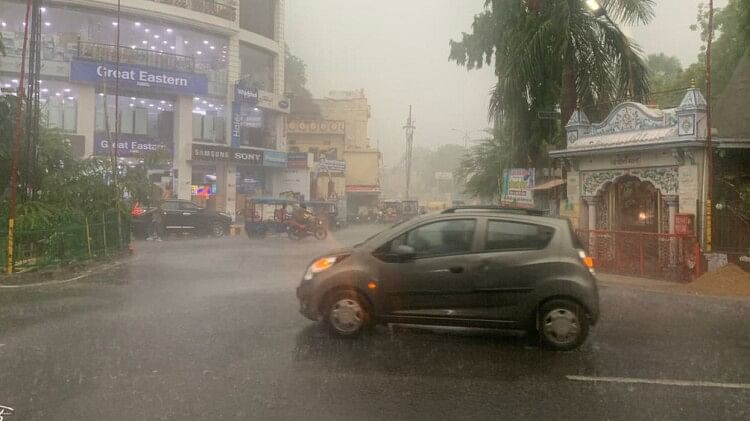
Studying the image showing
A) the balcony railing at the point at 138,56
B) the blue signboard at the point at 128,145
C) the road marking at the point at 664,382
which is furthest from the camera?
the blue signboard at the point at 128,145

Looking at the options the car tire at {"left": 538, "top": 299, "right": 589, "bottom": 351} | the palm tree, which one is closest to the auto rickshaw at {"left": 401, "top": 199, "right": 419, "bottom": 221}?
the palm tree

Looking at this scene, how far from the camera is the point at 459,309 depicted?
6.71 metres

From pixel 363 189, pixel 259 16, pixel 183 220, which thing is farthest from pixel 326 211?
pixel 363 189

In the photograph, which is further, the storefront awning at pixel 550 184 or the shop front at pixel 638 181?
the storefront awning at pixel 550 184

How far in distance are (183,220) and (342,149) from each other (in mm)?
30503

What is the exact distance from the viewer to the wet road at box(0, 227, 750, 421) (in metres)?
4.69

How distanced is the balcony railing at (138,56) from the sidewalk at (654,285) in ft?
93.3

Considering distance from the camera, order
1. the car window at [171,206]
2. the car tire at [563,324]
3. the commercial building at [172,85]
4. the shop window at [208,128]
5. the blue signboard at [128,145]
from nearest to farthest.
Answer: the car tire at [563,324]
the car window at [171,206]
the commercial building at [172,85]
the blue signboard at [128,145]
the shop window at [208,128]

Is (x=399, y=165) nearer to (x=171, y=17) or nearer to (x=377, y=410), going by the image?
(x=171, y=17)

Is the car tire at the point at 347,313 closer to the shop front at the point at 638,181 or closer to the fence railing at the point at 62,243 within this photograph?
the shop front at the point at 638,181

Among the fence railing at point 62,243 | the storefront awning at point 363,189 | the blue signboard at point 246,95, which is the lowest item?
the fence railing at point 62,243

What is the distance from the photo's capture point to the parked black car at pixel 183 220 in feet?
79.1

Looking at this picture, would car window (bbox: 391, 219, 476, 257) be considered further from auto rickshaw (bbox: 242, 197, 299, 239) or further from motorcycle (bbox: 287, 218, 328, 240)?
auto rickshaw (bbox: 242, 197, 299, 239)

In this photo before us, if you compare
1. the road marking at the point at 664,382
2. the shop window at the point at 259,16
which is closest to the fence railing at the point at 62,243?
the road marking at the point at 664,382
